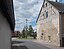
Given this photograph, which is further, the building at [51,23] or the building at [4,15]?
the building at [51,23]

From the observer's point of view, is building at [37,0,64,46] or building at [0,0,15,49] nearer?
building at [0,0,15,49]

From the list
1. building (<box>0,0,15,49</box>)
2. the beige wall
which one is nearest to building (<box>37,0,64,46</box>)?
the beige wall

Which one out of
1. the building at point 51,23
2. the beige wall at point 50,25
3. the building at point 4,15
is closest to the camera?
the building at point 4,15

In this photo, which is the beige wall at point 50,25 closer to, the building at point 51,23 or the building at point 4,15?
the building at point 51,23

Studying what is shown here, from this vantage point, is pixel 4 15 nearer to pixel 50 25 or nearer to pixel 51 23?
pixel 51 23

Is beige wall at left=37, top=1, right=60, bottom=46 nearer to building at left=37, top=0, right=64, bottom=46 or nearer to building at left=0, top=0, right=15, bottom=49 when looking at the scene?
building at left=37, top=0, right=64, bottom=46

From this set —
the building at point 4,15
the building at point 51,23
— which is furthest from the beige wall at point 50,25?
the building at point 4,15

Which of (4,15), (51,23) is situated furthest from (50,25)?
(4,15)

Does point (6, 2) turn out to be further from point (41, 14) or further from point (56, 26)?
point (41, 14)

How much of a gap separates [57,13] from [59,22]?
5.96ft

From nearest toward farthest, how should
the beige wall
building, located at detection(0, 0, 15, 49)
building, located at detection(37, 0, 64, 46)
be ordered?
building, located at detection(0, 0, 15, 49), building, located at detection(37, 0, 64, 46), the beige wall

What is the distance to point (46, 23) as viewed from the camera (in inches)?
1511

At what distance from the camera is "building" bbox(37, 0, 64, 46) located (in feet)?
101

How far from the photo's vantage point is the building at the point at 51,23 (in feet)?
101
